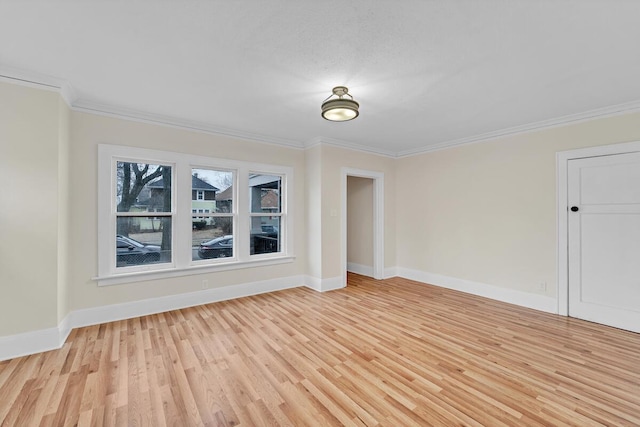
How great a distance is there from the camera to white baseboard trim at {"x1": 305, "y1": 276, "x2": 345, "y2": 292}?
473 cm

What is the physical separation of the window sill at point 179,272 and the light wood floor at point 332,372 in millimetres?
509

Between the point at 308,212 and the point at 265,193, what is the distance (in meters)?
0.84

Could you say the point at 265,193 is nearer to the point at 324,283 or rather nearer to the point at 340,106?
the point at 324,283

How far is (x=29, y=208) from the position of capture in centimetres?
263

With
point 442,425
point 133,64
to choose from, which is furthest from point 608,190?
point 133,64

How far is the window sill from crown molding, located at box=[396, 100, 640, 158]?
3449 mm

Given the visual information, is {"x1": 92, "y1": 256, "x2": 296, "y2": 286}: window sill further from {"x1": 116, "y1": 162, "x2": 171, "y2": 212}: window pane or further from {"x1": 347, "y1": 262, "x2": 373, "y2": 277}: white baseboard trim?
{"x1": 347, "y1": 262, "x2": 373, "y2": 277}: white baseboard trim

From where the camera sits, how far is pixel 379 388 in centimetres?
211

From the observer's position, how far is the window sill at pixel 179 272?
3406 mm

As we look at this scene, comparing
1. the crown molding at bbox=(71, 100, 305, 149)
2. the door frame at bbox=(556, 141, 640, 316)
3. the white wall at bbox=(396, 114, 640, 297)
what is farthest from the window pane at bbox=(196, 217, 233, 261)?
the door frame at bbox=(556, 141, 640, 316)

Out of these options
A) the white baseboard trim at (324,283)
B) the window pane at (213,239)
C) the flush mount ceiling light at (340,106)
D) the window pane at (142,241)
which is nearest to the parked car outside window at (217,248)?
the window pane at (213,239)

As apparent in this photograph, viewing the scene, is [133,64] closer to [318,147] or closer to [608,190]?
[318,147]

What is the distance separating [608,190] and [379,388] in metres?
3.65

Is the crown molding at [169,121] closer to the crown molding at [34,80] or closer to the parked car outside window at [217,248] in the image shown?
the crown molding at [34,80]
